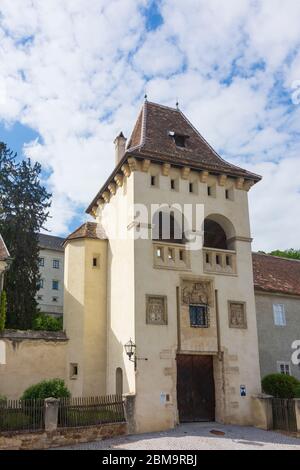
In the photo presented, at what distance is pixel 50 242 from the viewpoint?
64.1 meters

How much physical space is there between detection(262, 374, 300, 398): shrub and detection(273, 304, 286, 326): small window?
4.54m

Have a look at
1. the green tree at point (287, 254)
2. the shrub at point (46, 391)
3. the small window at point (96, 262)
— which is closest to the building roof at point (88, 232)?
the small window at point (96, 262)

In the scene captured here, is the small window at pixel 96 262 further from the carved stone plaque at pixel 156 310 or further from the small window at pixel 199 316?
the small window at pixel 199 316

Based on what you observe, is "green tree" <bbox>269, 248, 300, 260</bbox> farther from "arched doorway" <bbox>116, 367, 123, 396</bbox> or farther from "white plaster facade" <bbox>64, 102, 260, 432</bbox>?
"arched doorway" <bbox>116, 367, 123, 396</bbox>

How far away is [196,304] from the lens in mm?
20906

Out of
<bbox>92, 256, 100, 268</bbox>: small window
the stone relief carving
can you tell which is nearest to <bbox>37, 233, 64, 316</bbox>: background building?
<bbox>92, 256, 100, 268</bbox>: small window

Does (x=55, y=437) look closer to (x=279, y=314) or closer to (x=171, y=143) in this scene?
(x=279, y=314)

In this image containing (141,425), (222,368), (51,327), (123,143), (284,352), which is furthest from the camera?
(51,327)

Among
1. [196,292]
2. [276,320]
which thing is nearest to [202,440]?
[196,292]

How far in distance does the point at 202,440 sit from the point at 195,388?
13.8 ft

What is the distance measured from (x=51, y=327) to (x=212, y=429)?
669 inches

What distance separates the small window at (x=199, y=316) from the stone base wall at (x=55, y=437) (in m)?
5.82
